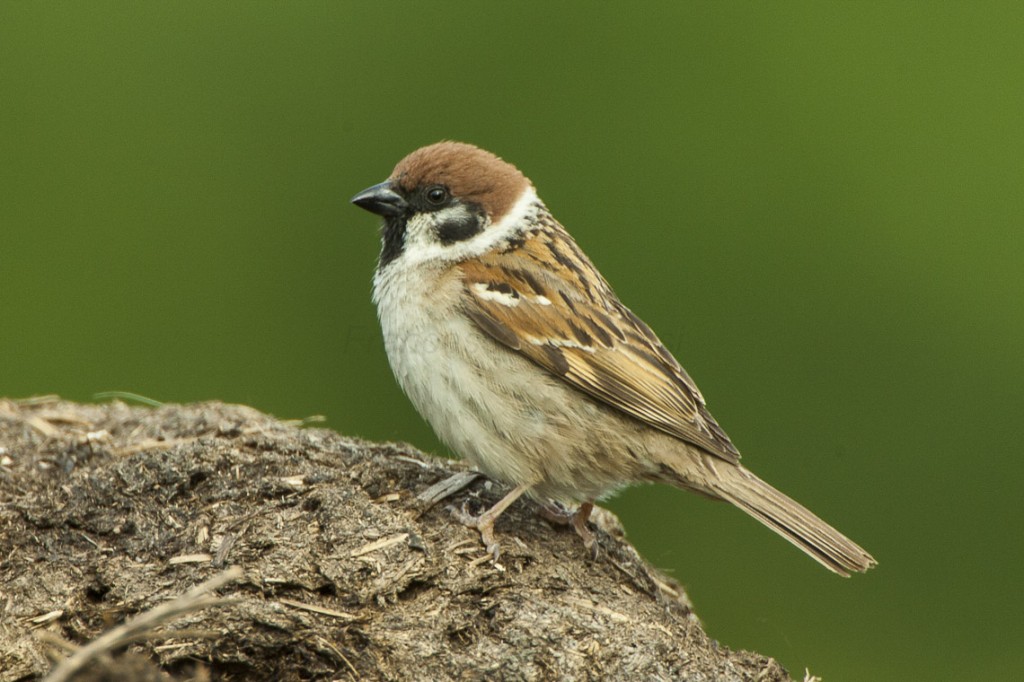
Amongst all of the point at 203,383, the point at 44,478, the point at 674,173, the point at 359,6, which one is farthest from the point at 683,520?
the point at 44,478

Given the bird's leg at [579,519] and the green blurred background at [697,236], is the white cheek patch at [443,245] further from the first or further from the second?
the green blurred background at [697,236]

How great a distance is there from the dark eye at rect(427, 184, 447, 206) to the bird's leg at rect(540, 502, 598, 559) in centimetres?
104

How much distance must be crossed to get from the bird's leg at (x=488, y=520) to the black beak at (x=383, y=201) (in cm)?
107

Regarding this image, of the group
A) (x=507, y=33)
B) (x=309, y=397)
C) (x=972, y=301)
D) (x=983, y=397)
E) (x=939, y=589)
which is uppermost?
(x=507, y=33)

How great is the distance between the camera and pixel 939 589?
6398 millimetres

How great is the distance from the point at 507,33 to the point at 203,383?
6.94 feet

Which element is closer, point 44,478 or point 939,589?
point 44,478

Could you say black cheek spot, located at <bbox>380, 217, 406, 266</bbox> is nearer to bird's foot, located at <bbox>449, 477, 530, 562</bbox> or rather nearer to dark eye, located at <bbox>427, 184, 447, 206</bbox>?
dark eye, located at <bbox>427, 184, 447, 206</bbox>

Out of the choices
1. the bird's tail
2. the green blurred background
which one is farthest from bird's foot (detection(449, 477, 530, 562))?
the green blurred background

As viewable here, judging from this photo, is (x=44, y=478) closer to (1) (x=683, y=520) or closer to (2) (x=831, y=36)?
(1) (x=683, y=520)

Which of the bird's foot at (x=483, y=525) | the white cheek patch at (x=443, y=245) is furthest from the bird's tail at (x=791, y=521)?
the white cheek patch at (x=443, y=245)

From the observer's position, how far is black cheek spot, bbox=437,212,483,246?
14.8 feet

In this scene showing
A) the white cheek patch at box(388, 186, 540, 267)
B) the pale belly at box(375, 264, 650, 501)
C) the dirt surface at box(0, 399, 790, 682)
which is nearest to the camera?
the dirt surface at box(0, 399, 790, 682)

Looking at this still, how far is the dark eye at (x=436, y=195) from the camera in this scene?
15.0ft
